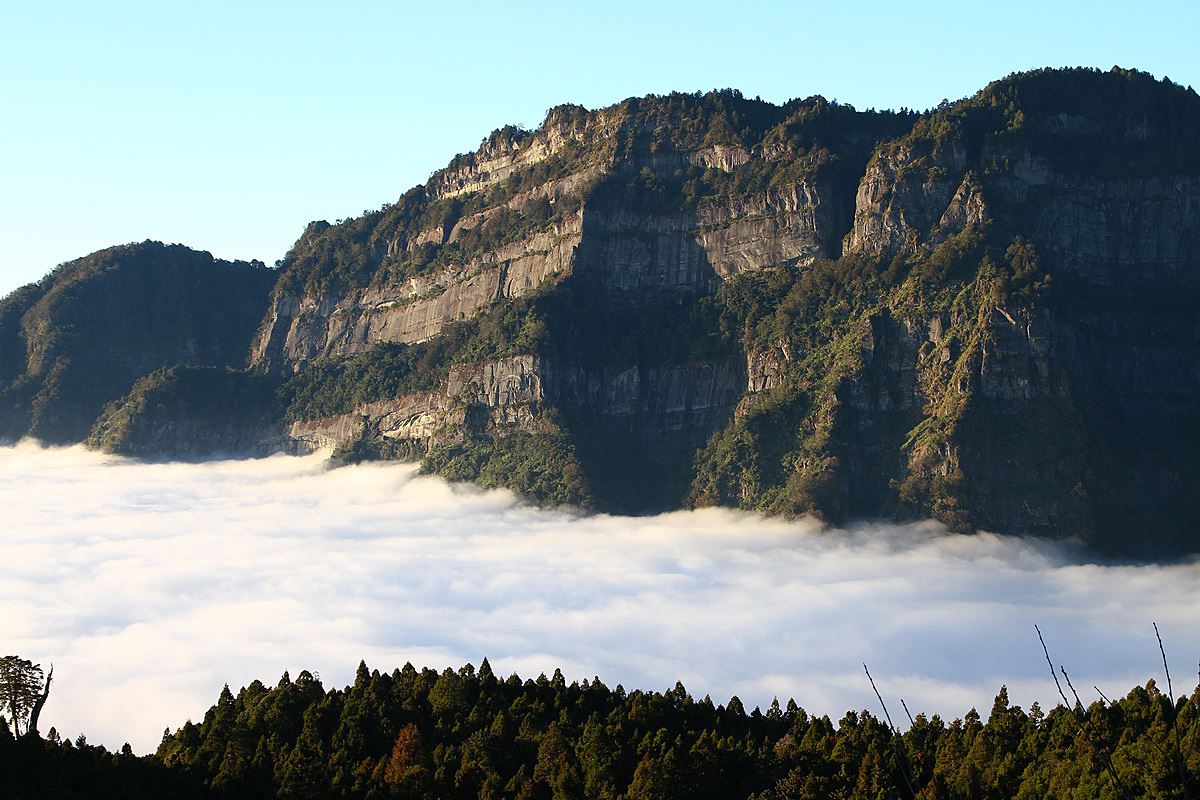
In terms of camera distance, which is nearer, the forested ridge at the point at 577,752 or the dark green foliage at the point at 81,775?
the dark green foliage at the point at 81,775

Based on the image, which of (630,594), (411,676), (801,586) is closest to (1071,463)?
(801,586)

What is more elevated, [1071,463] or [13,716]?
[1071,463]

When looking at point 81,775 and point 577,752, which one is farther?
point 577,752

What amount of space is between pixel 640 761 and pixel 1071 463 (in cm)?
10196

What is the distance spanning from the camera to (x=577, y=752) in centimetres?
10788

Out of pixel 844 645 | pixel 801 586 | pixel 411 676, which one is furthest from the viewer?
pixel 801 586

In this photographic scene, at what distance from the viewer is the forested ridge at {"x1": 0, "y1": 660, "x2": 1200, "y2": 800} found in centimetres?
9731

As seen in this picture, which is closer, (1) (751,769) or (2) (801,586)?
(1) (751,769)

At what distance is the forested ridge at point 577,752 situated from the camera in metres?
97.3

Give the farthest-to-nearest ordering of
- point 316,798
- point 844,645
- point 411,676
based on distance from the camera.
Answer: point 844,645 → point 411,676 → point 316,798

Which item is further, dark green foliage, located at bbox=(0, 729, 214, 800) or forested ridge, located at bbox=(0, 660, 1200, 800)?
forested ridge, located at bbox=(0, 660, 1200, 800)

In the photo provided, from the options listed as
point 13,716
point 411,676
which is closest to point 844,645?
point 411,676

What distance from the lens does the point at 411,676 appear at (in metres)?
126

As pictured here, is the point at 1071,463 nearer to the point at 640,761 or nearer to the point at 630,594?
the point at 630,594
